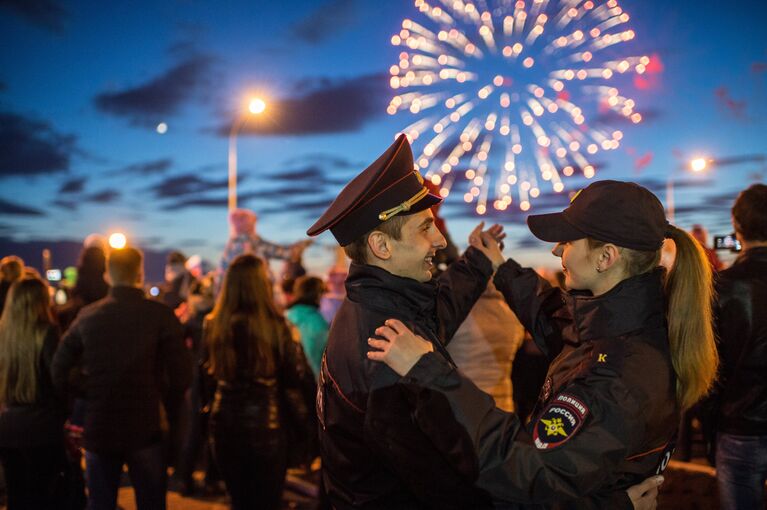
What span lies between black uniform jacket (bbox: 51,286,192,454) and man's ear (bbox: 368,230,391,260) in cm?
282

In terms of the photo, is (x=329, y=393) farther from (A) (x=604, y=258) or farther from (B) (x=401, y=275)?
(A) (x=604, y=258)

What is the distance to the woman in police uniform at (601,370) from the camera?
199 centimetres

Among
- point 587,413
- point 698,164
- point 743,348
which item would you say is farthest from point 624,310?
point 698,164

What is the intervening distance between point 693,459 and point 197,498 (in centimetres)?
566

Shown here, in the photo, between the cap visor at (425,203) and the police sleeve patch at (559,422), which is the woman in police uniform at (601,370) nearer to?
the police sleeve patch at (559,422)

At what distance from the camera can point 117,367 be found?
4.56 meters

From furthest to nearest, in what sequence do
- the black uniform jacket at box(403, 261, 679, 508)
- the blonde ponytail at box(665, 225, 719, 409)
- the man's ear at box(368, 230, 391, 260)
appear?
the man's ear at box(368, 230, 391, 260) < the blonde ponytail at box(665, 225, 719, 409) < the black uniform jacket at box(403, 261, 679, 508)

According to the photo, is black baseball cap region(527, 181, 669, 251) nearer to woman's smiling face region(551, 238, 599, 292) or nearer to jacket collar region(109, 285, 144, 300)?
woman's smiling face region(551, 238, 599, 292)

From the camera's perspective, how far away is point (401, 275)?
7.98 feet

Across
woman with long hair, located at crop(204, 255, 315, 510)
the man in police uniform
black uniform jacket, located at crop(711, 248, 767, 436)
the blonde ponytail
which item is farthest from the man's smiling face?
woman with long hair, located at crop(204, 255, 315, 510)

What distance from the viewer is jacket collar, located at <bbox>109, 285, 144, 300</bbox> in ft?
15.4

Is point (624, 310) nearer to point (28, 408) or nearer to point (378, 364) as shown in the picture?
point (378, 364)

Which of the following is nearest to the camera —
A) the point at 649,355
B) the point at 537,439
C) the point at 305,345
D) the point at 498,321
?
the point at 537,439

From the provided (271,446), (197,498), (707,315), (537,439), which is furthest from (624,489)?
(197,498)
